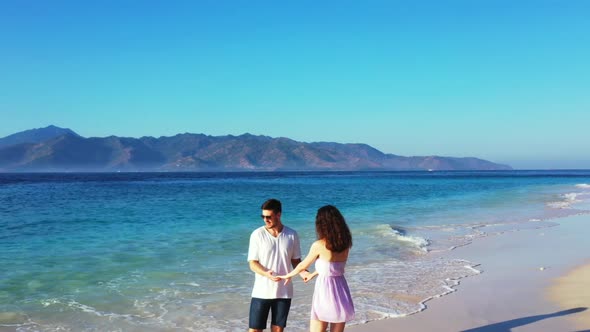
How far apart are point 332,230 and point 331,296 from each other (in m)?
0.58

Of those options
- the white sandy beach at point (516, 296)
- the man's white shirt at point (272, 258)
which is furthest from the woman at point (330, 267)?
the white sandy beach at point (516, 296)

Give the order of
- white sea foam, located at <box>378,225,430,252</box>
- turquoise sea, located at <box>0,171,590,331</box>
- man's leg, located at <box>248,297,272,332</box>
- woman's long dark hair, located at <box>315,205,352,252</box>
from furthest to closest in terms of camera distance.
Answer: white sea foam, located at <box>378,225,430,252</box> → turquoise sea, located at <box>0,171,590,331</box> → man's leg, located at <box>248,297,272,332</box> → woman's long dark hair, located at <box>315,205,352,252</box>

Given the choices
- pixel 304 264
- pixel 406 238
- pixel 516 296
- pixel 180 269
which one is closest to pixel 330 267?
pixel 304 264

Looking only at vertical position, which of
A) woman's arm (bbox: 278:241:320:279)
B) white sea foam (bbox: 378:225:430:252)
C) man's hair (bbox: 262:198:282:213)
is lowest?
white sea foam (bbox: 378:225:430:252)

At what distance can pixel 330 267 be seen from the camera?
4.52 meters

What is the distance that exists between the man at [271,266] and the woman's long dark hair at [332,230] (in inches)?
11.7

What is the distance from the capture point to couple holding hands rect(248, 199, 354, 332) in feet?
14.8

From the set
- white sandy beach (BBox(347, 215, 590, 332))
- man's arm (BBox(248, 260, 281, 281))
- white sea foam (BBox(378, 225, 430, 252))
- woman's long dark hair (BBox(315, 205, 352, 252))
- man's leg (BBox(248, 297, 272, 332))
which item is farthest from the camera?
white sea foam (BBox(378, 225, 430, 252))

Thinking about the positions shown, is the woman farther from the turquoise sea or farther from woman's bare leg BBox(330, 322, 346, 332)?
the turquoise sea

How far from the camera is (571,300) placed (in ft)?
24.5

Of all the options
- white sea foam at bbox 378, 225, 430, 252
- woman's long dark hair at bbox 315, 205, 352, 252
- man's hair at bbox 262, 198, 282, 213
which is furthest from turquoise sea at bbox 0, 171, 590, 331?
man's hair at bbox 262, 198, 282, 213

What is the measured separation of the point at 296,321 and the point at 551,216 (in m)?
17.3

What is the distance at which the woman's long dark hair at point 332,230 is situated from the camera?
4.46m

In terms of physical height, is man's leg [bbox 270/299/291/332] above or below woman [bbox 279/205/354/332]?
below
